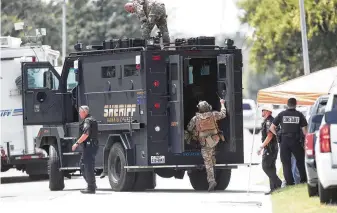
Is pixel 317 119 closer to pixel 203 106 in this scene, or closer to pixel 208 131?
pixel 203 106

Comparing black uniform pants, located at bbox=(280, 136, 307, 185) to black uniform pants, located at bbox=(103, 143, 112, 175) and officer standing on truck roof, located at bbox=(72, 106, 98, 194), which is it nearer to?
officer standing on truck roof, located at bbox=(72, 106, 98, 194)

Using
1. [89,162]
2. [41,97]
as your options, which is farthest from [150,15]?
[89,162]

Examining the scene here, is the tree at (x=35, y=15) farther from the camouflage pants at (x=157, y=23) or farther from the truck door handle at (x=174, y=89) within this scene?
the truck door handle at (x=174, y=89)

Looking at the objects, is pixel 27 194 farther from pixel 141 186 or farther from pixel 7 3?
A: pixel 7 3

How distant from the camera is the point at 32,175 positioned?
33156 millimetres

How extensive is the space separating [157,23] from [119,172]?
11.2 feet

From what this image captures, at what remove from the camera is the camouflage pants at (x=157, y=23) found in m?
25.7

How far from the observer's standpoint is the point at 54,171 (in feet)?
85.7

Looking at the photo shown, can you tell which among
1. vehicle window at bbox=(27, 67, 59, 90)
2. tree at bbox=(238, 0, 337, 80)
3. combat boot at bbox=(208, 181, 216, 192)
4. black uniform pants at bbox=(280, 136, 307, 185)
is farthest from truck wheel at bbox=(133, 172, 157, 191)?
tree at bbox=(238, 0, 337, 80)

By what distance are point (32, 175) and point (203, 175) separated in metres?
9.38

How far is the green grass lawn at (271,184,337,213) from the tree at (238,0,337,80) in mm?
30956

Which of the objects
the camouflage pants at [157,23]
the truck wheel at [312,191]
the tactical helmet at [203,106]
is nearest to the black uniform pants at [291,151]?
the tactical helmet at [203,106]

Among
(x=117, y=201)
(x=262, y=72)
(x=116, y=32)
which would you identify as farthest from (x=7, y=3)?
(x=117, y=201)

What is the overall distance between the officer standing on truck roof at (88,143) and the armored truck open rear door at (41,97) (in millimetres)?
2672
